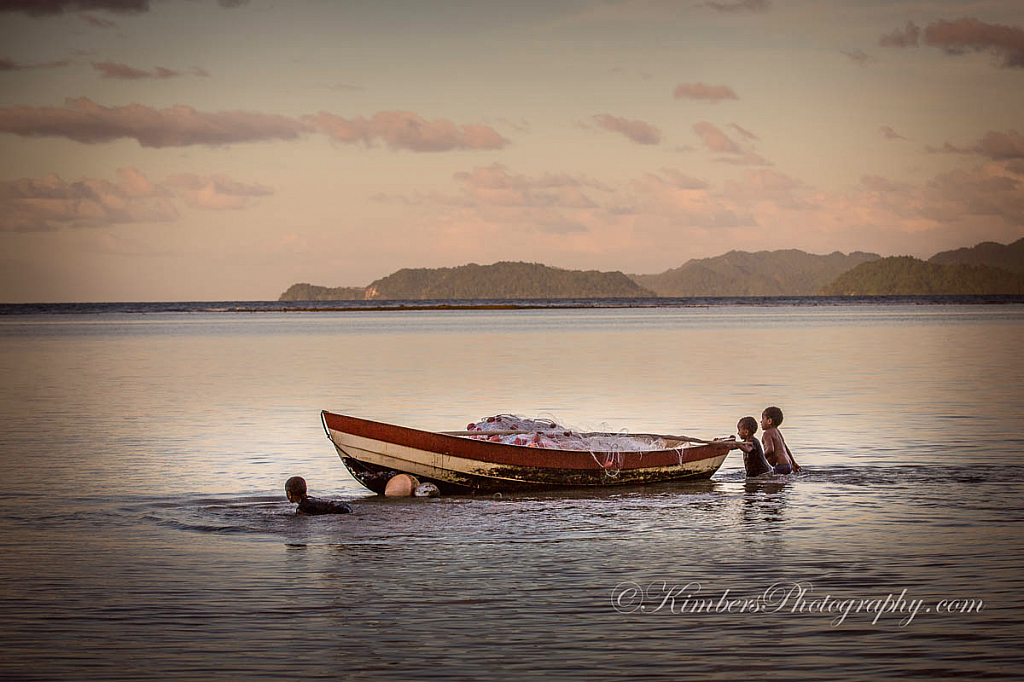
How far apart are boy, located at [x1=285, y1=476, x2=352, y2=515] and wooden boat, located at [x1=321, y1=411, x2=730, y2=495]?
1922mm

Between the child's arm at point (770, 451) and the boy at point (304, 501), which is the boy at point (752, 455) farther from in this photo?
the boy at point (304, 501)

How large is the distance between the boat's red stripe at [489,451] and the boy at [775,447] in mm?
2133

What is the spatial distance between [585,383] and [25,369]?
31.4 metres

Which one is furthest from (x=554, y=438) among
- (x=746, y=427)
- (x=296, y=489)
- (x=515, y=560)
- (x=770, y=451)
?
(x=515, y=560)

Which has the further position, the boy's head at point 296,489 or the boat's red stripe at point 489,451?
the boat's red stripe at point 489,451

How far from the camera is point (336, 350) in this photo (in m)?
76.4

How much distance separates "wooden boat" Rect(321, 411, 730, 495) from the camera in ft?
66.2

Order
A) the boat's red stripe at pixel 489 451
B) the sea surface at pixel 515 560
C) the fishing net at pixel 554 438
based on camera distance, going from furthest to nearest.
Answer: the fishing net at pixel 554 438 → the boat's red stripe at pixel 489 451 → the sea surface at pixel 515 560

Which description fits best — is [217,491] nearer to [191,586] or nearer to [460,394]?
[191,586]

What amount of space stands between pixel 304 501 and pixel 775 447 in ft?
31.3

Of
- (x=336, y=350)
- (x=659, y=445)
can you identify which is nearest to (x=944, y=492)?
(x=659, y=445)

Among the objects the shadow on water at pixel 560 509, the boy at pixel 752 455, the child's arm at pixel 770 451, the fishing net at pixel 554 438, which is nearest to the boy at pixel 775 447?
the child's arm at pixel 770 451

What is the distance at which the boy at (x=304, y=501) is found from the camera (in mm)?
18125

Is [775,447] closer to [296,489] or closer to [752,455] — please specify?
[752,455]
